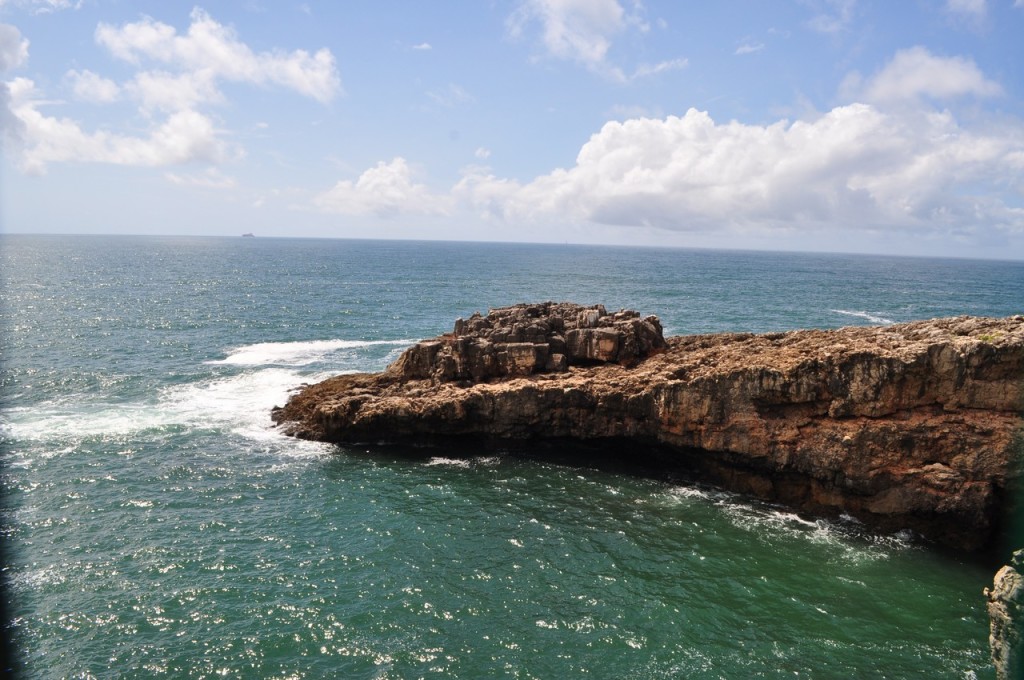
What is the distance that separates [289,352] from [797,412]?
47.2 metres

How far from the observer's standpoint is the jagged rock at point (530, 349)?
3750 centimetres

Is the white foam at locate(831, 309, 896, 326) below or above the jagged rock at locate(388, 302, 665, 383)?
below

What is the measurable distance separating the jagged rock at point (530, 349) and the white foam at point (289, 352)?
1964 centimetres

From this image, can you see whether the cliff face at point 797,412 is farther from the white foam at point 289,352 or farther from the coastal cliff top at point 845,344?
the white foam at point 289,352

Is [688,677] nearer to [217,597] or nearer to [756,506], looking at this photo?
[756,506]

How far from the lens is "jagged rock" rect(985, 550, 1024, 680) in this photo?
14.1 meters

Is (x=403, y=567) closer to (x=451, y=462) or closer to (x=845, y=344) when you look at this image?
(x=451, y=462)

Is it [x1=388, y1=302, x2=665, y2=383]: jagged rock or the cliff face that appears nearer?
the cliff face

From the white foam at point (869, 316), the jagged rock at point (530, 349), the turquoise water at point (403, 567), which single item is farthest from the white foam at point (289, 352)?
the white foam at point (869, 316)

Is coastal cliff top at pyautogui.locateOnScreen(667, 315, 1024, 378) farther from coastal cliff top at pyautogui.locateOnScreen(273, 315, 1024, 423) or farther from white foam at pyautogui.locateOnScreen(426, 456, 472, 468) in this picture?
white foam at pyautogui.locateOnScreen(426, 456, 472, 468)

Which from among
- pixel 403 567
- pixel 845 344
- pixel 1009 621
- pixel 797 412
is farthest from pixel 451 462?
pixel 1009 621

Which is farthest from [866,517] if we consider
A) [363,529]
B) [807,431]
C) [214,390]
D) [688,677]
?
[214,390]

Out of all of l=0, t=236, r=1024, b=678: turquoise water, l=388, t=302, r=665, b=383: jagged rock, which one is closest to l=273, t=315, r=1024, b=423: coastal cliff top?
l=388, t=302, r=665, b=383: jagged rock

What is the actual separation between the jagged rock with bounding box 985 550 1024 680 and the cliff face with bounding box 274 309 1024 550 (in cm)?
1219
